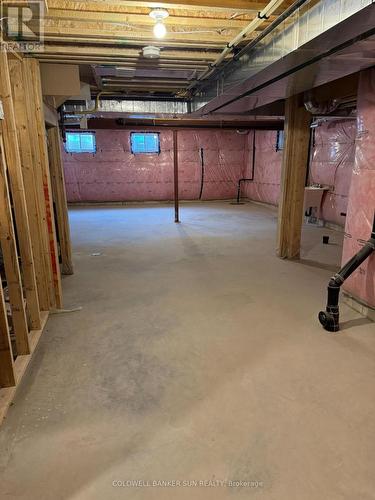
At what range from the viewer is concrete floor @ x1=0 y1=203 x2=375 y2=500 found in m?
1.31

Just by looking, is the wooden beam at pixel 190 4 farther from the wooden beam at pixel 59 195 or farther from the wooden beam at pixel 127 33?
the wooden beam at pixel 59 195

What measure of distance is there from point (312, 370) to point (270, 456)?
727 mm

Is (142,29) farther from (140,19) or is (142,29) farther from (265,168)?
(265,168)

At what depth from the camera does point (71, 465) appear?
1364 millimetres

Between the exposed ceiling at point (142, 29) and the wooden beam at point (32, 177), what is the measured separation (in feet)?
1.05

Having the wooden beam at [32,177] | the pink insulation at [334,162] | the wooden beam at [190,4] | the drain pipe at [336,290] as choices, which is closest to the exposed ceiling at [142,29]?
the wooden beam at [190,4]

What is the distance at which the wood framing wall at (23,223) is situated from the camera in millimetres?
1788

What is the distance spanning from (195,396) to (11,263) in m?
1.29

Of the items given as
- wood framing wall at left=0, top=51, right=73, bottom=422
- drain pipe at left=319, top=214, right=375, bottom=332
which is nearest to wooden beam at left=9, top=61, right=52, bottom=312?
wood framing wall at left=0, top=51, right=73, bottom=422

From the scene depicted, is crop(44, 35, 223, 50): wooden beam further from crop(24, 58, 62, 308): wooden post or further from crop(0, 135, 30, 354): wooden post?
crop(0, 135, 30, 354): wooden post

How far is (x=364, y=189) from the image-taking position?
265cm

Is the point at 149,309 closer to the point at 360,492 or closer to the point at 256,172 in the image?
the point at 360,492

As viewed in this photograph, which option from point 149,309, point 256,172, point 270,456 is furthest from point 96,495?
point 256,172

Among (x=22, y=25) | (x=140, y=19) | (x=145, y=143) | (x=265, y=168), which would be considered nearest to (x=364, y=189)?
(x=140, y=19)
